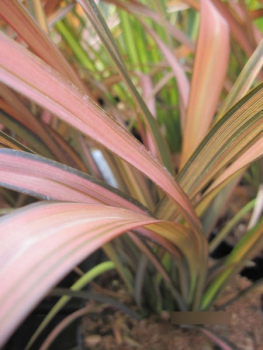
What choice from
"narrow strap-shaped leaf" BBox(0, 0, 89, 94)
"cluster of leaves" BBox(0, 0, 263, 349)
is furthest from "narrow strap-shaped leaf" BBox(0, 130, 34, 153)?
"narrow strap-shaped leaf" BBox(0, 0, 89, 94)

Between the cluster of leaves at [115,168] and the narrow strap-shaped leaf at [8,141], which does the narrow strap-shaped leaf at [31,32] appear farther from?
the narrow strap-shaped leaf at [8,141]

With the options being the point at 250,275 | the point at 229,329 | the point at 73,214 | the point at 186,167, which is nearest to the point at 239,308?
the point at 229,329

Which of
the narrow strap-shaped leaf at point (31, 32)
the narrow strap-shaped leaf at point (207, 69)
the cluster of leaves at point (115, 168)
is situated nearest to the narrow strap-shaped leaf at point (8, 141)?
the cluster of leaves at point (115, 168)

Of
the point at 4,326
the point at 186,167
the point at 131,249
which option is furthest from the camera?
the point at 131,249

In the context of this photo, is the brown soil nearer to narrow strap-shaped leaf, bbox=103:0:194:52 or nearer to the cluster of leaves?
the cluster of leaves

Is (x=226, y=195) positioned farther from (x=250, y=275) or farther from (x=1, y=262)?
(x=1, y=262)

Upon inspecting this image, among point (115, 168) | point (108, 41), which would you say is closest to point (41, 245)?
point (108, 41)
